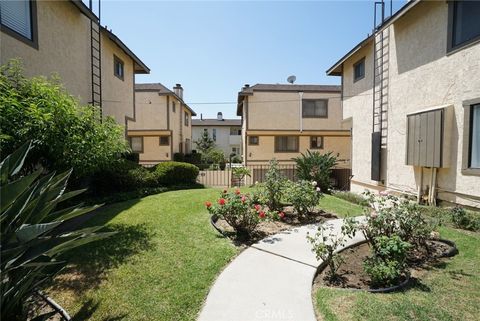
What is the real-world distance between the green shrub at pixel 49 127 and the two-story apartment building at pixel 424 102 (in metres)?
9.18

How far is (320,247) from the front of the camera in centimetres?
420

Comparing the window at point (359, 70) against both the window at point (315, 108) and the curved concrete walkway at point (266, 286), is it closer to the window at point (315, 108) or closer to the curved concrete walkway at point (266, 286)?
the window at point (315, 108)

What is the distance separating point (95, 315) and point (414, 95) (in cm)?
1051

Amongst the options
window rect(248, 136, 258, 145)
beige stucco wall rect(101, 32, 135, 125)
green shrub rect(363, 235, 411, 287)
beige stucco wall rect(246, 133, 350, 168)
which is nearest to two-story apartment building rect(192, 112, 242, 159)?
beige stucco wall rect(246, 133, 350, 168)

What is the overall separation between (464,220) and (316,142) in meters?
16.0

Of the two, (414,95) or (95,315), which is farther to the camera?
(414,95)

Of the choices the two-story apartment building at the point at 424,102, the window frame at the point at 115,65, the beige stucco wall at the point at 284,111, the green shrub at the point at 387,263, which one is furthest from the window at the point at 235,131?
the green shrub at the point at 387,263

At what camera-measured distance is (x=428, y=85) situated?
27.1ft

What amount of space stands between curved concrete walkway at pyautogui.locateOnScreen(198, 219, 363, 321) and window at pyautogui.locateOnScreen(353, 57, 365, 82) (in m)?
9.68


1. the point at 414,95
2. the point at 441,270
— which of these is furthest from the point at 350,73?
the point at 441,270

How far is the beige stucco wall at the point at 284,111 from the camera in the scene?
20.6 m

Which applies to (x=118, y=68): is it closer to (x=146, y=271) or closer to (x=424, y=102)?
(x=146, y=271)

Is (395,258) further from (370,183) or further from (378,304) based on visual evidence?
(370,183)

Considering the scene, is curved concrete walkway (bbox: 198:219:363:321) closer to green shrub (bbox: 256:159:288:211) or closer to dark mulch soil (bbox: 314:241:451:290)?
dark mulch soil (bbox: 314:241:451:290)
